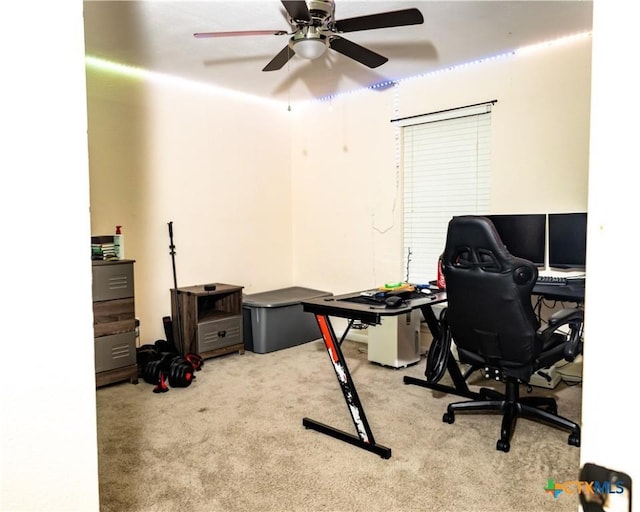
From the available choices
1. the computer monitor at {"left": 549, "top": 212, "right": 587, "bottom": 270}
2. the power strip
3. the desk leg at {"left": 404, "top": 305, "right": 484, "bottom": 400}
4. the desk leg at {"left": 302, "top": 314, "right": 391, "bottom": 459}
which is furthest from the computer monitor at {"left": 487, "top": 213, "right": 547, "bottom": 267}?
the desk leg at {"left": 302, "top": 314, "right": 391, "bottom": 459}

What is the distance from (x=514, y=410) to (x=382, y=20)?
219 centimetres

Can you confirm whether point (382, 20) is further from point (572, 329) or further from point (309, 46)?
point (572, 329)

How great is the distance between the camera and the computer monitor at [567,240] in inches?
127

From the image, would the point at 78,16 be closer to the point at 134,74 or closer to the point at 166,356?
the point at 166,356

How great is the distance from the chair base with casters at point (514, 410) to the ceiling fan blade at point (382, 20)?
6.41 feet

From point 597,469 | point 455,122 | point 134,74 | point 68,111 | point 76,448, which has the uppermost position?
point 134,74

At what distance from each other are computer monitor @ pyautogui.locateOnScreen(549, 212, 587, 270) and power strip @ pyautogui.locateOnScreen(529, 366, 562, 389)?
73cm

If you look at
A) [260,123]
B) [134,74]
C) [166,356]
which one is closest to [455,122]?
[260,123]

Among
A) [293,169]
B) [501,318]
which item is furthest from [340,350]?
[293,169]

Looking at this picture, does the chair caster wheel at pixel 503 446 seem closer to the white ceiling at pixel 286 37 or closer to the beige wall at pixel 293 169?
the beige wall at pixel 293 169

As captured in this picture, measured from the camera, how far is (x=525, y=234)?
3.47 metres

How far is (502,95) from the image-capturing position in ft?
12.6

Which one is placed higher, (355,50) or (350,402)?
(355,50)

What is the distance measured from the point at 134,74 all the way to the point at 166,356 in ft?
7.81
